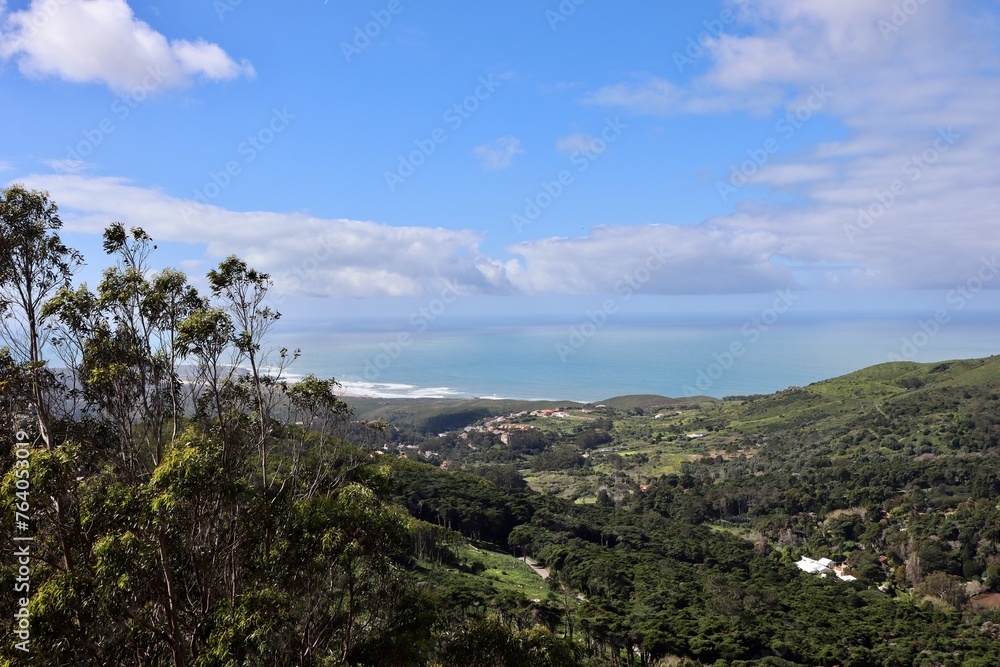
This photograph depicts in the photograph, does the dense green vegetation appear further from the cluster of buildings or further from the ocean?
the ocean

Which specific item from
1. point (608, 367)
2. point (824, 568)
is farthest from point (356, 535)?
point (608, 367)

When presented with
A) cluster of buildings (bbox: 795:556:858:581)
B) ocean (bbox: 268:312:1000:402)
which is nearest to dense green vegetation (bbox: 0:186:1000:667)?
cluster of buildings (bbox: 795:556:858:581)

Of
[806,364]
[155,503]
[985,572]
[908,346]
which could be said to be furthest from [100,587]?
[908,346]

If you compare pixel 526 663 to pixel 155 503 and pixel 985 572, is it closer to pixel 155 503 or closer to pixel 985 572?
pixel 155 503

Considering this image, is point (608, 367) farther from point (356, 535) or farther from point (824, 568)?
point (356, 535)

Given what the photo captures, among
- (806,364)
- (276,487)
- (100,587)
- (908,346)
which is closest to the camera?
(100,587)

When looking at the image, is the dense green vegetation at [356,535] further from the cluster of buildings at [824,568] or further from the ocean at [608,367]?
the ocean at [608,367]

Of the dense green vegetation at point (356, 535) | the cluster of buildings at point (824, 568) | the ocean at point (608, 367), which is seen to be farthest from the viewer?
the ocean at point (608, 367)

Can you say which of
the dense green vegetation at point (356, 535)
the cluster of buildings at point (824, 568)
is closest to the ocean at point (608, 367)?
the dense green vegetation at point (356, 535)

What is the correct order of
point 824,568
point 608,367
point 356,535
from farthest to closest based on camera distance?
point 608,367 < point 824,568 < point 356,535
